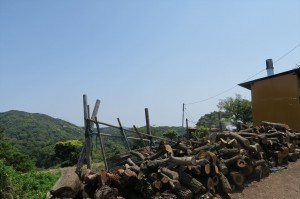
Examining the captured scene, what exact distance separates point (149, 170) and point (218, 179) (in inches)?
64.3

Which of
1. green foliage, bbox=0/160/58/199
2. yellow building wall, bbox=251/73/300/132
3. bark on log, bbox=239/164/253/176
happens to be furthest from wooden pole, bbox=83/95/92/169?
yellow building wall, bbox=251/73/300/132

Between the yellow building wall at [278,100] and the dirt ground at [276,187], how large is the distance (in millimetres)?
6235

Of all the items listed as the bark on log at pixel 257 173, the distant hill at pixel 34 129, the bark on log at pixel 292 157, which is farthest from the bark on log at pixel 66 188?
the distant hill at pixel 34 129

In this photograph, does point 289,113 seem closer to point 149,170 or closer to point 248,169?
point 248,169

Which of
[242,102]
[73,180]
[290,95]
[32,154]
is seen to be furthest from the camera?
[32,154]

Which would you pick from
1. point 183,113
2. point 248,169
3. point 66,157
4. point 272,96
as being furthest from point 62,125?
point 248,169

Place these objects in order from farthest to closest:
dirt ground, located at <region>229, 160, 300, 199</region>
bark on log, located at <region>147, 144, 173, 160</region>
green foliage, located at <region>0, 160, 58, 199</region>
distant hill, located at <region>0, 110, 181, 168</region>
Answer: distant hill, located at <region>0, 110, 181, 168</region>
green foliage, located at <region>0, 160, 58, 199</region>
bark on log, located at <region>147, 144, 173, 160</region>
dirt ground, located at <region>229, 160, 300, 199</region>

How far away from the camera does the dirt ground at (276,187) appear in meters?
7.78

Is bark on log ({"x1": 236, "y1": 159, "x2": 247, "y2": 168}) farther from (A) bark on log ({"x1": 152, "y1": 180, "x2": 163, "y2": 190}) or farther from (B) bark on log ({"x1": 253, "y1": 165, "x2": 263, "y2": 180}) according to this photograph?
(A) bark on log ({"x1": 152, "y1": 180, "x2": 163, "y2": 190})

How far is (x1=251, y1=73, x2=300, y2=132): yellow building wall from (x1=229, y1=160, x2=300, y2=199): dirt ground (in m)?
6.23

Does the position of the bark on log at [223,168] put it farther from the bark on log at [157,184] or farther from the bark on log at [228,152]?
the bark on log at [157,184]

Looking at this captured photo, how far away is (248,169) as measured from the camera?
8.55 meters

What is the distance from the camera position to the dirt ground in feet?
25.5

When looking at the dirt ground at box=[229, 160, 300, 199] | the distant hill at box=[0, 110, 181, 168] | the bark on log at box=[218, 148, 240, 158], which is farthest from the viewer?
the distant hill at box=[0, 110, 181, 168]
